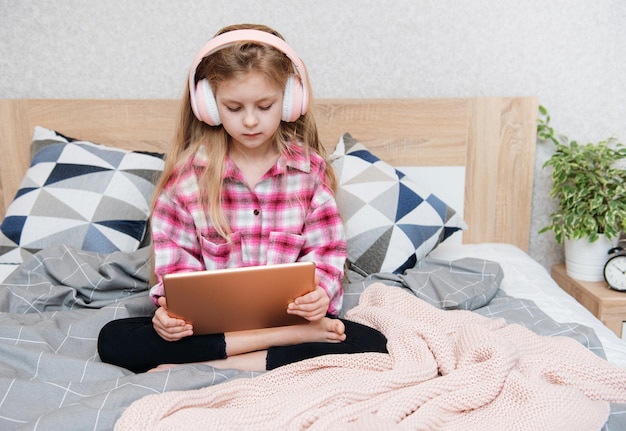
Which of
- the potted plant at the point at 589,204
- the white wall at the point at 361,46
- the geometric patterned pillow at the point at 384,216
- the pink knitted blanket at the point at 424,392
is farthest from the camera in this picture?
the white wall at the point at 361,46

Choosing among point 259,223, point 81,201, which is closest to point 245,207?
point 259,223

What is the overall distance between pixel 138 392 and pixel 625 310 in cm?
123

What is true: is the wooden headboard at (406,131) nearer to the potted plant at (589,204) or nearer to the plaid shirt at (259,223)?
the potted plant at (589,204)

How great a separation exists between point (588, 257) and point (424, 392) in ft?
3.36

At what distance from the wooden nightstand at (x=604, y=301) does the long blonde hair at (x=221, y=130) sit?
799mm

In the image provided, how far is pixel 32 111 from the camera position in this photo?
64.8 inches

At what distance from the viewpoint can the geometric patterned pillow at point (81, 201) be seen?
1.38 metres

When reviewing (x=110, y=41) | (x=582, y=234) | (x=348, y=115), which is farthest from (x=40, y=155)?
(x=582, y=234)

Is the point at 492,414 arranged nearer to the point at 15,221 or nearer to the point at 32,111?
the point at 15,221

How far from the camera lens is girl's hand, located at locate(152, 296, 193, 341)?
930mm

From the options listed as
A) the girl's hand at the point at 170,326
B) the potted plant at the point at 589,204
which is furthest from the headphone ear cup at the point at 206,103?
the potted plant at the point at 589,204

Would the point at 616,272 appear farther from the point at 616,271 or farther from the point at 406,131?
the point at 406,131

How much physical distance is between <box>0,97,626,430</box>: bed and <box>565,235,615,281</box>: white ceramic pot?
5.7 inches

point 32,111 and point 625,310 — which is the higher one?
point 32,111
